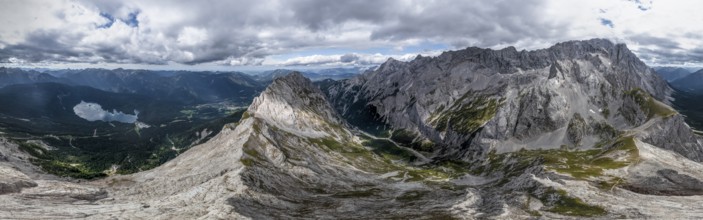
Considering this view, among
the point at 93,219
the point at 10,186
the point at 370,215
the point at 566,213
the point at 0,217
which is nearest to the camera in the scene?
the point at 0,217

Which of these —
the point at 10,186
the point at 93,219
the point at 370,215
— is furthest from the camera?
the point at 10,186

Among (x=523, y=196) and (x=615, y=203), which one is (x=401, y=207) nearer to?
(x=523, y=196)

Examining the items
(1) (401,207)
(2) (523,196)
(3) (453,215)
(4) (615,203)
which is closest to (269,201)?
(1) (401,207)

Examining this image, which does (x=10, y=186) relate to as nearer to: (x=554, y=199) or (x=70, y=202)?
(x=70, y=202)

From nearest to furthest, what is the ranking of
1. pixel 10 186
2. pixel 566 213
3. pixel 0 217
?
1. pixel 0 217
2. pixel 566 213
3. pixel 10 186

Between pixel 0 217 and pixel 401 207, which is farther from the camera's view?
pixel 401 207

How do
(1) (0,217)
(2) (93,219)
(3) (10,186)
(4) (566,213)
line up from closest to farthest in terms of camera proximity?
1. (1) (0,217)
2. (2) (93,219)
3. (4) (566,213)
4. (3) (10,186)

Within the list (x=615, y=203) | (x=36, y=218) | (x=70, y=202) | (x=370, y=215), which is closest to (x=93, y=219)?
(x=36, y=218)

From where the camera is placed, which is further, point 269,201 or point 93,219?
point 269,201
